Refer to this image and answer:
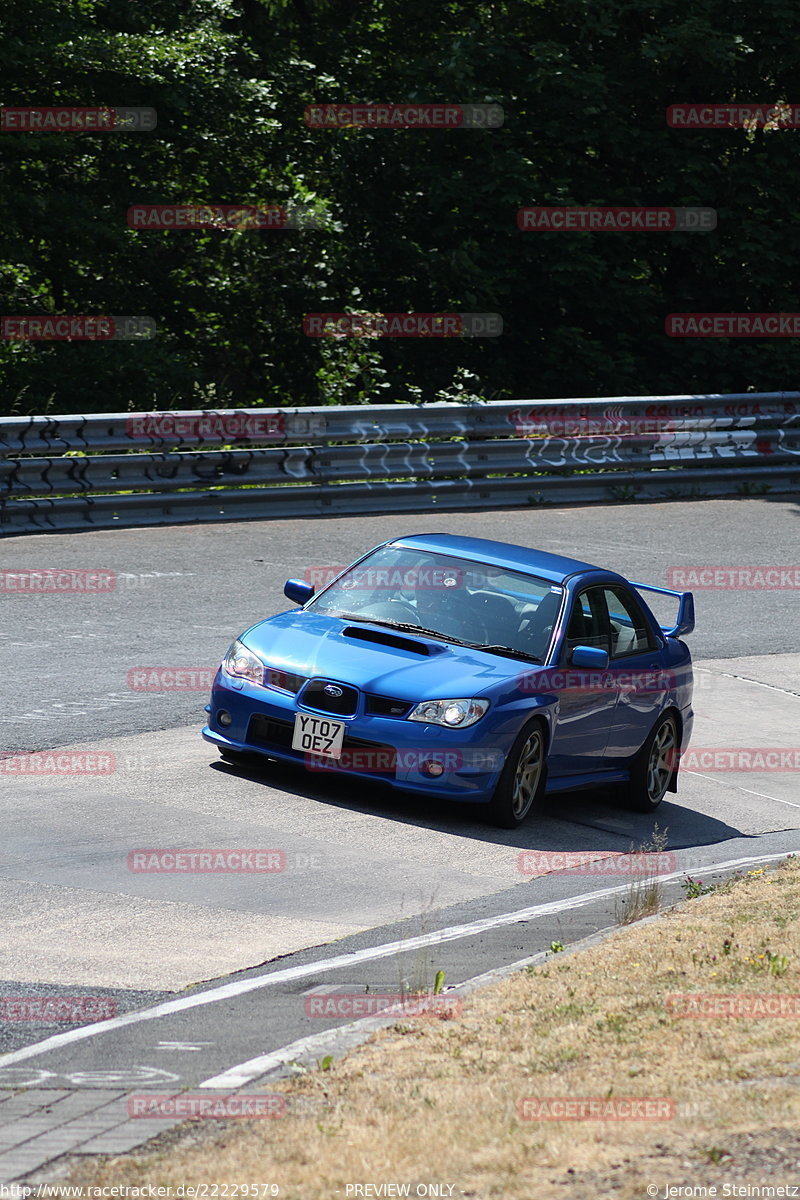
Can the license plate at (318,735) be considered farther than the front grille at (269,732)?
No

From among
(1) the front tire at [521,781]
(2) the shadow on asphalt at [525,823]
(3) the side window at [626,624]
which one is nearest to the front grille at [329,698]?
(2) the shadow on asphalt at [525,823]

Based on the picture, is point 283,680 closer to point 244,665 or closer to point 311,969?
point 244,665

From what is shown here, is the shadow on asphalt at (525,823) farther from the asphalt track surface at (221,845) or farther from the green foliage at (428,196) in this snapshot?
the green foliage at (428,196)

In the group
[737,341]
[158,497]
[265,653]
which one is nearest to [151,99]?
[158,497]

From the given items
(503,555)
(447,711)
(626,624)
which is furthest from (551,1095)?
(626,624)

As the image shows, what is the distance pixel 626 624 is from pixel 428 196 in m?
15.7

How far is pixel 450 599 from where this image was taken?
33.8 ft

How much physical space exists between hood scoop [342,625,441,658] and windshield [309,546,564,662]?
0.19 meters

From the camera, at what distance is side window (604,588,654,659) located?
10.7 m

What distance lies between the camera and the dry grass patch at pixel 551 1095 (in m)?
4.31

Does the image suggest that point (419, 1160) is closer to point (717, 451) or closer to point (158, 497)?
point (158, 497)

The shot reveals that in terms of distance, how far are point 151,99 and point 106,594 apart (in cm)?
1045

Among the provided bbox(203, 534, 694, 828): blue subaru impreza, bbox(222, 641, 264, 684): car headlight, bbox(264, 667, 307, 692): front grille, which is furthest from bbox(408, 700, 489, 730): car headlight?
bbox(222, 641, 264, 684): car headlight

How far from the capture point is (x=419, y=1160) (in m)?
4.41
